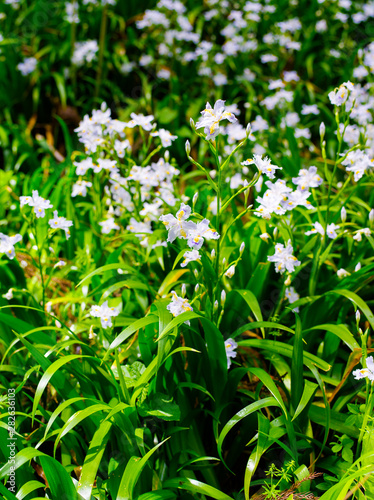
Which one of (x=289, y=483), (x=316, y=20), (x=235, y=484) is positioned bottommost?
(x=235, y=484)

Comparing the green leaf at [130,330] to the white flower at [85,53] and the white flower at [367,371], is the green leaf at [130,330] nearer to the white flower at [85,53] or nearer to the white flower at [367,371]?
the white flower at [367,371]

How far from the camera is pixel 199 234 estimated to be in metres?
1.66

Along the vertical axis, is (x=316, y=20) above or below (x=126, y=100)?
above

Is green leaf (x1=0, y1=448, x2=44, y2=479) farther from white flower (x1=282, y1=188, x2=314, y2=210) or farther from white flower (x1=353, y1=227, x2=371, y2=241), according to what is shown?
white flower (x1=353, y1=227, x2=371, y2=241)

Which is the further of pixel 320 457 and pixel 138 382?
pixel 320 457

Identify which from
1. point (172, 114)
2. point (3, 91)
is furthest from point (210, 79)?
point (3, 91)

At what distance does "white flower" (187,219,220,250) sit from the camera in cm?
164

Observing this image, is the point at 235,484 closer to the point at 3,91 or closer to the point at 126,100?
the point at 126,100

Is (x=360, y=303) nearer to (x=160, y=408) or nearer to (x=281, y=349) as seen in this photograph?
(x=281, y=349)

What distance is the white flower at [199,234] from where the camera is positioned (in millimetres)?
1645

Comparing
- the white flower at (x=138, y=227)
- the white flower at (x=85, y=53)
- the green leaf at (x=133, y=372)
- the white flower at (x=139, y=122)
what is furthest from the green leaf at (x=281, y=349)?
the white flower at (x=85, y=53)

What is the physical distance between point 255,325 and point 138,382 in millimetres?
518

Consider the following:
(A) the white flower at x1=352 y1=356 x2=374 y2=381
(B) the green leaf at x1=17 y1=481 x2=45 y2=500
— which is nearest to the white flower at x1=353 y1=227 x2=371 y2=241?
(A) the white flower at x1=352 y1=356 x2=374 y2=381

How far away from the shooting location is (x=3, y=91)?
447cm
